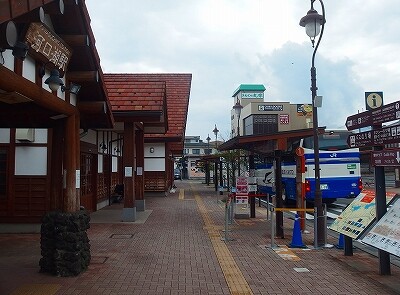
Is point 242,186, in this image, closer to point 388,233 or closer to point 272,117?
point 388,233

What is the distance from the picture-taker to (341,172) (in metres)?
17.4

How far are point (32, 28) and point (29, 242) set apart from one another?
6.11 meters

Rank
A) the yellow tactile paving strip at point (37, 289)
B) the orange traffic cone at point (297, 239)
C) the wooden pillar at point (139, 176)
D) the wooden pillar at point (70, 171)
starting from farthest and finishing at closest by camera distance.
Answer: the wooden pillar at point (139, 176), the orange traffic cone at point (297, 239), the wooden pillar at point (70, 171), the yellow tactile paving strip at point (37, 289)

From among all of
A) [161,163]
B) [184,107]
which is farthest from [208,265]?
[184,107]

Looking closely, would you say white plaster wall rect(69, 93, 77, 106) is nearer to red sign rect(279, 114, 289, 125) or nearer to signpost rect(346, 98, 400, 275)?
signpost rect(346, 98, 400, 275)

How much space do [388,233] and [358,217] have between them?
185cm

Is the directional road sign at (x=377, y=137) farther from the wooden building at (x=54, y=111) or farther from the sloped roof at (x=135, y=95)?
the sloped roof at (x=135, y=95)

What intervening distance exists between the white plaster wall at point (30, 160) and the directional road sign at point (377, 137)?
7844 mm

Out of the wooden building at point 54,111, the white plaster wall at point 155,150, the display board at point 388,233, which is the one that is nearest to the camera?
the wooden building at point 54,111

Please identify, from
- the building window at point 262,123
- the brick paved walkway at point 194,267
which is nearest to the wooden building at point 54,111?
the brick paved walkway at point 194,267

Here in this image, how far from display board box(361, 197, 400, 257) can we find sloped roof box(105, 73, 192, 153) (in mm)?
14221

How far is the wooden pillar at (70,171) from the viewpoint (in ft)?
24.3

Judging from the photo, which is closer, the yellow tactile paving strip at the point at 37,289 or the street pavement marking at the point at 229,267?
the yellow tactile paving strip at the point at 37,289

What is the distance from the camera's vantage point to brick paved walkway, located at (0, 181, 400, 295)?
248 inches
